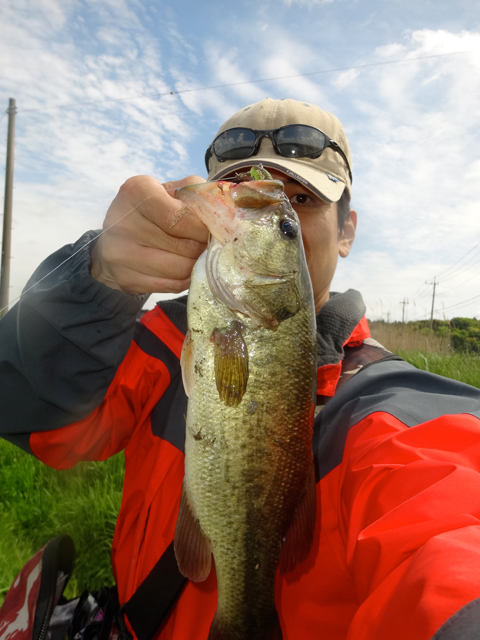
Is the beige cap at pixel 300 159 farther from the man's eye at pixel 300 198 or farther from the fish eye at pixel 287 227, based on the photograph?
the fish eye at pixel 287 227

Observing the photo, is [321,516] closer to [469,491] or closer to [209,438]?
[209,438]

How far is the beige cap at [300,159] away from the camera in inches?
89.2

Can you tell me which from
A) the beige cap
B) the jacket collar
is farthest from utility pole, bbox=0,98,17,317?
the jacket collar

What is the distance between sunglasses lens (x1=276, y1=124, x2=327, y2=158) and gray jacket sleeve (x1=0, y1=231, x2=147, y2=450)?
143 centimetres

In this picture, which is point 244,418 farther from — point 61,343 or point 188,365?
point 61,343

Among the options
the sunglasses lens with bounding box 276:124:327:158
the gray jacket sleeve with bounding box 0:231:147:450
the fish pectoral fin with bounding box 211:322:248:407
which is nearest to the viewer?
the fish pectoral fin with bounding box 211:322:248:407

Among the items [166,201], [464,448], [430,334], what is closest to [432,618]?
[464,448]

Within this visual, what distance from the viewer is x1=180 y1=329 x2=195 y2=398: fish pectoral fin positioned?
1.40m

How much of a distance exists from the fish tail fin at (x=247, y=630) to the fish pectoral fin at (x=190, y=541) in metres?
0.21

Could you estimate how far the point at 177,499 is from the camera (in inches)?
76.9

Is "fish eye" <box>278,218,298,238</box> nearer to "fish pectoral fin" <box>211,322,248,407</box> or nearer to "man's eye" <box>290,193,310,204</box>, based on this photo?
"fish pectoral fin" <box>211,322,248,407</box>

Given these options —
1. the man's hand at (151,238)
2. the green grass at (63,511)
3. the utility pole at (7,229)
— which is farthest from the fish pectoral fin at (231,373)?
the utility pole at (7,229)

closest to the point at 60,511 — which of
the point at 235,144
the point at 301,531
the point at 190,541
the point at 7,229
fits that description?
the point at 190,541

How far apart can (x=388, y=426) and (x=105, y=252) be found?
4.07 ft
